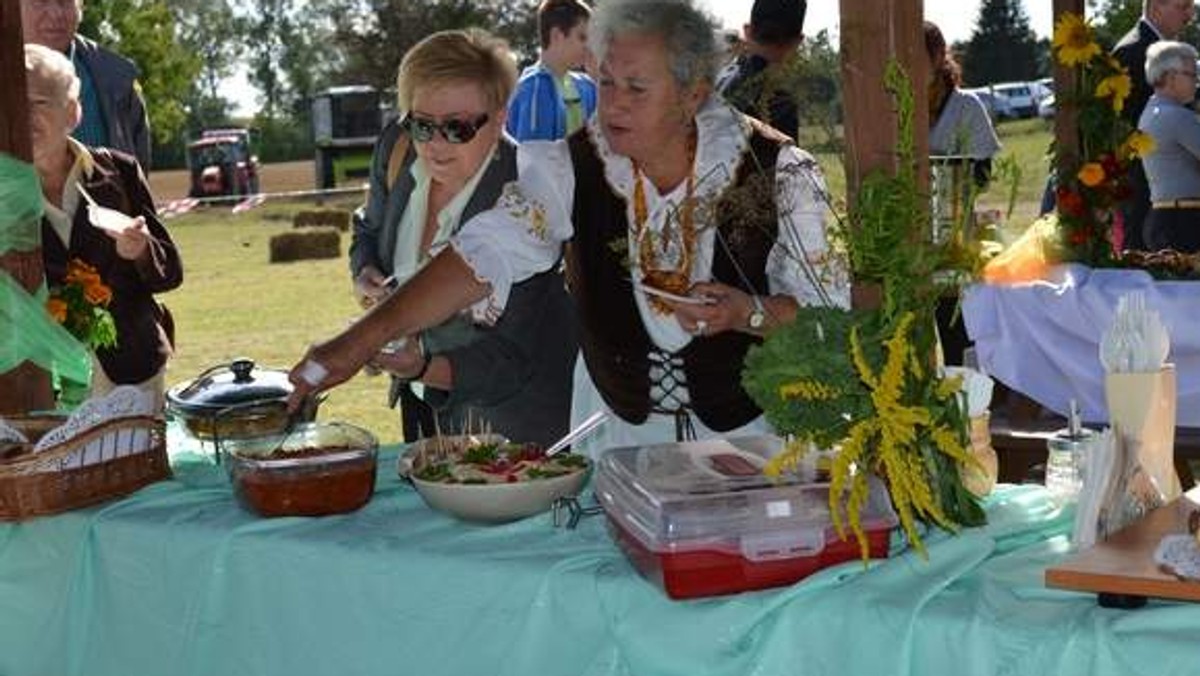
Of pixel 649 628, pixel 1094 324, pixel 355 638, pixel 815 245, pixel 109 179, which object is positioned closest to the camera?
pixel 649 628

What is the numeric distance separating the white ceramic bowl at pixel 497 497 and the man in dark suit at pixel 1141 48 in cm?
483

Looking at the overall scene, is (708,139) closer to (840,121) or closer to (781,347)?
(840,121)

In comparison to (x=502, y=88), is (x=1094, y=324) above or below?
below

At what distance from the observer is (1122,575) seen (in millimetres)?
1539

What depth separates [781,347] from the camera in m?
1.78

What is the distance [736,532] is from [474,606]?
1.20 ft

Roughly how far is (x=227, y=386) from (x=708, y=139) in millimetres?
796

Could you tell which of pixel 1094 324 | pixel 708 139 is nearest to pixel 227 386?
pixel 708 139

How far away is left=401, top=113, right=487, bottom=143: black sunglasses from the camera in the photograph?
300 centimetres

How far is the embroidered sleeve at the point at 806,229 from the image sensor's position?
87.4 inches

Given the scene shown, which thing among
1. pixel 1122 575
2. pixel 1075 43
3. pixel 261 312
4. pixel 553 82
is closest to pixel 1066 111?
pixel 1075 43

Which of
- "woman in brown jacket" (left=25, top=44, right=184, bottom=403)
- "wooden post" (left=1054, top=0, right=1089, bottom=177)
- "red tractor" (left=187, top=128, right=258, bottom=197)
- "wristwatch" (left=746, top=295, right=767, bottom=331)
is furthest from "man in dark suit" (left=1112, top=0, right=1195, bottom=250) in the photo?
"red tractor" (left=187, top=128, right=258, bottom=197)

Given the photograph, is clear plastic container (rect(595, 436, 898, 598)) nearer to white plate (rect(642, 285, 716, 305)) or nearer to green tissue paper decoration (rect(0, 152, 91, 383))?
white plate (rect(642, 285, 716, 305))

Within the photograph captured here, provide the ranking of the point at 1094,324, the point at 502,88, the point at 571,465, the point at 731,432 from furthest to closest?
the point at 1094,324, the point at 502,88, the point at 731,432, the point at 571,465
